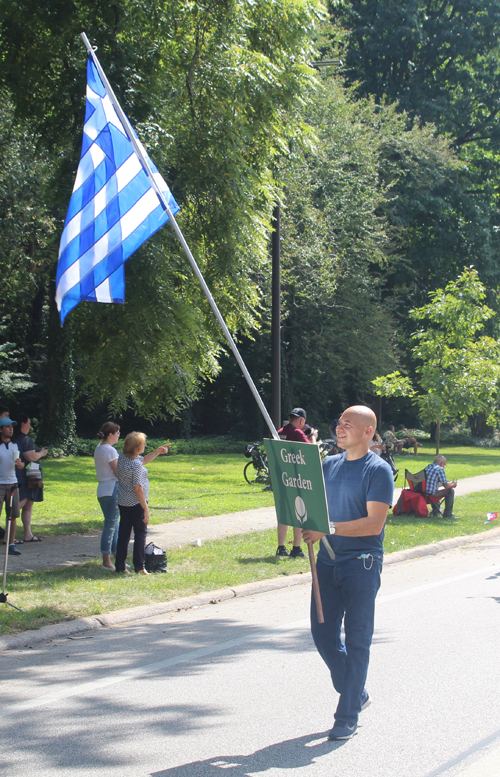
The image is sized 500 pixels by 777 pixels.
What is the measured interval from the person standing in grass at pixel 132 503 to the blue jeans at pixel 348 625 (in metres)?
4.77

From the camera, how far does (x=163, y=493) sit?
1756cm

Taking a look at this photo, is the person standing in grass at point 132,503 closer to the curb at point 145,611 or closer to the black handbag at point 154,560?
the black handbag at point 154,560

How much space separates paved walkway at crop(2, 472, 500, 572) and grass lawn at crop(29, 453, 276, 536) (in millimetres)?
499

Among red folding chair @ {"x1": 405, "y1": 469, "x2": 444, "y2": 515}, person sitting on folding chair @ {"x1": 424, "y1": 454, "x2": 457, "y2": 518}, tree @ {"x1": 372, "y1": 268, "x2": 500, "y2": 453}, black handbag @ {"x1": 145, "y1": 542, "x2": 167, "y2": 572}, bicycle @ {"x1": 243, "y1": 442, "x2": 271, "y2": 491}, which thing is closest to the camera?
black handbag @ {"x1": 145, "y1": 542, "x2": 167, "y2": 572}

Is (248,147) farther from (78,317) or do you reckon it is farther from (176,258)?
(78,317)

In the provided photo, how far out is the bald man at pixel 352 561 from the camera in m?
4.37

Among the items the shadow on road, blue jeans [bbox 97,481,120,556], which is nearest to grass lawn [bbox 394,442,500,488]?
blue jeans [bbox 97,481,120,556]

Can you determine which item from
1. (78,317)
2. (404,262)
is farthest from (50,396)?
(404,262)

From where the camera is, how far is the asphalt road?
13.7ft

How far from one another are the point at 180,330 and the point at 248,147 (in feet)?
11.1

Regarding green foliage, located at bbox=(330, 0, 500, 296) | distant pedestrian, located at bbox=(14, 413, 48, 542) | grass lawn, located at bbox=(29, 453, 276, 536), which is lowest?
grass lawn, located at bbox=(29, 453, 276, 536)

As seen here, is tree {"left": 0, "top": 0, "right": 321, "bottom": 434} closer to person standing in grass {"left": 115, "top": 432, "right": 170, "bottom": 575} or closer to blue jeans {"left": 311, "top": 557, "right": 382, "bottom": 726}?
person standing in grass {"left": 115, "top": 432, "right": 170, "bottom": 575}

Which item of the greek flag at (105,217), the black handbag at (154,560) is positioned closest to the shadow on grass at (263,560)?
the black handbag at (154,560)

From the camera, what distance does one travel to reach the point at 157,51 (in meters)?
11.7
